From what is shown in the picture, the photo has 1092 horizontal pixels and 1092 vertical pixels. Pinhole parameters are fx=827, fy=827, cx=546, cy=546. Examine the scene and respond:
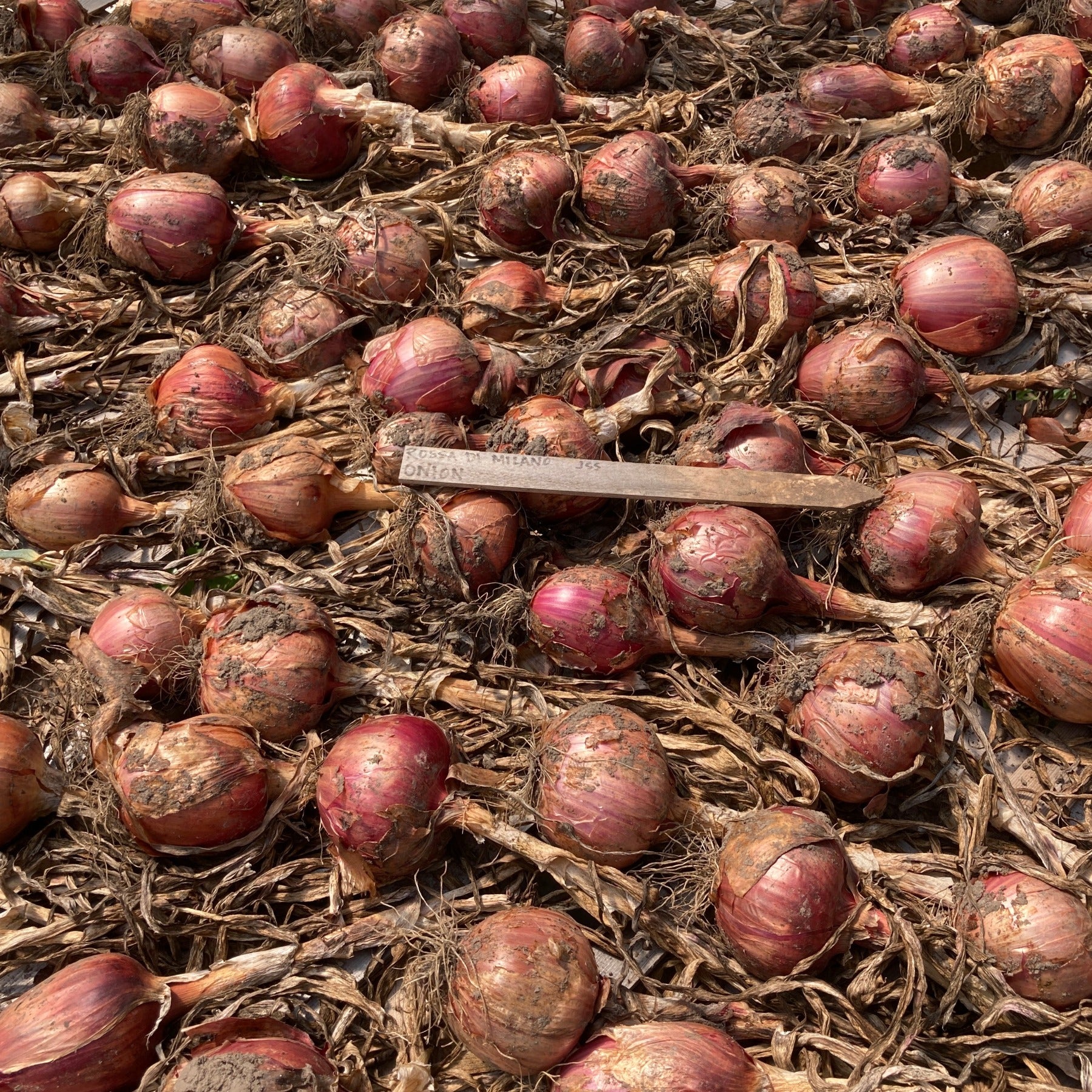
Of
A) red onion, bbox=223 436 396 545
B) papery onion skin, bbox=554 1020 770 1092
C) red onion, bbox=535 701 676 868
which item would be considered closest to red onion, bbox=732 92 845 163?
red onion, bbox=223 436 396 545

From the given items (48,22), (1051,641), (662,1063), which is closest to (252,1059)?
(662,1063)

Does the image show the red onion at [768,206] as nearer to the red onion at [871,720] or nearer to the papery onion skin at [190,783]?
the red onion at [871,720]

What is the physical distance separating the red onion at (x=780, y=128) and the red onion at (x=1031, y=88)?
0.55 m

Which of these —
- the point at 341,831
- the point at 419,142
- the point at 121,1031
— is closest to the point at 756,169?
the point at 419,142

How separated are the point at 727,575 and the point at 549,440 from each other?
2.10ft

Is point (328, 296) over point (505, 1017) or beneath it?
over

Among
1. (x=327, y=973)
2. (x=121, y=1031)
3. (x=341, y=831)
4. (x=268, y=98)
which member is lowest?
(x=327, y=973)

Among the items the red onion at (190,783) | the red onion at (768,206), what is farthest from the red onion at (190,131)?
the red onion at (190,783)

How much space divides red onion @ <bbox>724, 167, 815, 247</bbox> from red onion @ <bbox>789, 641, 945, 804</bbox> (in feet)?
5.41

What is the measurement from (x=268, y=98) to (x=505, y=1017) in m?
3.40

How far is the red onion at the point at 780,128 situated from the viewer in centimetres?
322

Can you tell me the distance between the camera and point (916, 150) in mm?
3025

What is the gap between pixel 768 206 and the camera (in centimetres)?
292

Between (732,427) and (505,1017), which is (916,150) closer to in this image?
(732,427)
